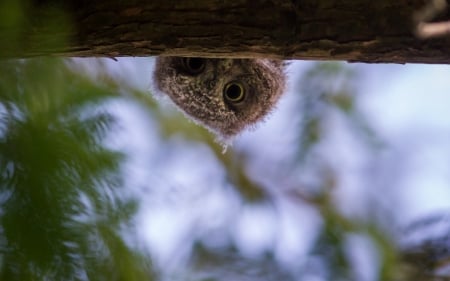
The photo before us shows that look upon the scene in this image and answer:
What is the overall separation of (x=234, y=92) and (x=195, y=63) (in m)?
0.21

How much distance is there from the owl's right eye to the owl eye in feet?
0.32

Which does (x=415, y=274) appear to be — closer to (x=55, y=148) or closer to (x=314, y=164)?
(x=314, y=164)

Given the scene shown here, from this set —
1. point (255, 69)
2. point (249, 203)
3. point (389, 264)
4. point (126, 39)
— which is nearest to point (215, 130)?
point (255, 69)

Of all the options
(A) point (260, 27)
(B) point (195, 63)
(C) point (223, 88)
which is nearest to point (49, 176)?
(A) point (260, 27)

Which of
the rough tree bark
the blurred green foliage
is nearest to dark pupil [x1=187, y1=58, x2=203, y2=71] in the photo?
the rough tree bark

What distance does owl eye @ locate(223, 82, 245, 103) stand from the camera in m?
2.11

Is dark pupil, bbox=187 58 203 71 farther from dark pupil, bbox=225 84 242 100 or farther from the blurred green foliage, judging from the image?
the blurred green foliage

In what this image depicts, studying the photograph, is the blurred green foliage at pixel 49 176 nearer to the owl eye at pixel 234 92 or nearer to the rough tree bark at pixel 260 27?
the rough tree bark at pixel 260 27

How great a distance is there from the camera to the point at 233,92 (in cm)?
217

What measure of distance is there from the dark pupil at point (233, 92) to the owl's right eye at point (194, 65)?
4.4 inches

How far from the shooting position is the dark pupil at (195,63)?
199 cm

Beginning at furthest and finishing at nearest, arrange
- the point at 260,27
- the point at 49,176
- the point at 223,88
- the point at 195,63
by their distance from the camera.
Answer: the point at 223,88
the point at 195,63
the point at 260,27
the point at 49,176

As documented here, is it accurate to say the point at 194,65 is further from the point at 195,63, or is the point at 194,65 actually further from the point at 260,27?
the point at 260,27

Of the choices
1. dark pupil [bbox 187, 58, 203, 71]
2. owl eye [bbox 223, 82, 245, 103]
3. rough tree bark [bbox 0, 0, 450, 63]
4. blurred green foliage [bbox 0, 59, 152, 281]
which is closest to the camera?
blurred green foliage [bbox 0, 59, 152, 281]
